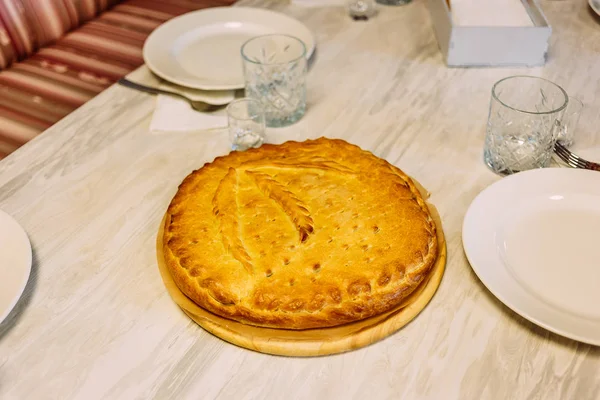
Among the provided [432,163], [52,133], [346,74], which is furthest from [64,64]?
[432,163]

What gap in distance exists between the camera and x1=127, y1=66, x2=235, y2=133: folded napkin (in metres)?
1.28

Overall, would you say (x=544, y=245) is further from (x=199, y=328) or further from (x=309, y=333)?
(x=199, y=328)

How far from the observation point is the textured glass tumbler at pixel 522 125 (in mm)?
1089

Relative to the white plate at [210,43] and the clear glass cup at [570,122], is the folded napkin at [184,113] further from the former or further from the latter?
the clear glass cup at [570,122]

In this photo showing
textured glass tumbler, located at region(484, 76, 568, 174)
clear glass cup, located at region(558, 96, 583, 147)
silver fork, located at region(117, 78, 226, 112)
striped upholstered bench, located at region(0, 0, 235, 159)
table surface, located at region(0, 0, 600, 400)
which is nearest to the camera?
table surface, located at region(0, 0, 600, 400)

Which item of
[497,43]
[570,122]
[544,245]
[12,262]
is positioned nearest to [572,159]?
[570,122]

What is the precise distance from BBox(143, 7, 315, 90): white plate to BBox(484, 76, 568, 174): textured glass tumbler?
0.49 meters

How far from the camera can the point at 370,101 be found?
4.45 ft

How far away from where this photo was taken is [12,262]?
36.8 inches

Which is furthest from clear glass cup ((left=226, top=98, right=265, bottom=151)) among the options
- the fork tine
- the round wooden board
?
the fork tine

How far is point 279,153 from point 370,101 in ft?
1.16

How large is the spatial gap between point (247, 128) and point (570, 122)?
0.63 metres

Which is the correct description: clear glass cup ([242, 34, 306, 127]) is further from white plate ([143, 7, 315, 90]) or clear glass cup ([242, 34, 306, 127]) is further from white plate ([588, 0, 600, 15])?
white plate ([588, 0, 600, 15])

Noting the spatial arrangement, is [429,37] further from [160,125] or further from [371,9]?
[160,125]
